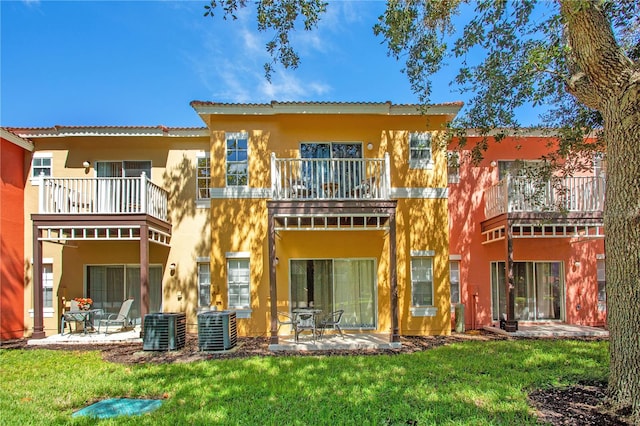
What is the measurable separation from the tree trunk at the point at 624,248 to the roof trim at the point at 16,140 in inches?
585

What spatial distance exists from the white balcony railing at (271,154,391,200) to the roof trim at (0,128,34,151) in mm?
8069

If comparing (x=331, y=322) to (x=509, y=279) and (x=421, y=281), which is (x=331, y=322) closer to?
(x=421, y=281)

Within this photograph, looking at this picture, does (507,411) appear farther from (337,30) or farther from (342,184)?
(337,30)

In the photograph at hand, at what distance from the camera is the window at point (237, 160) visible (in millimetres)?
12641

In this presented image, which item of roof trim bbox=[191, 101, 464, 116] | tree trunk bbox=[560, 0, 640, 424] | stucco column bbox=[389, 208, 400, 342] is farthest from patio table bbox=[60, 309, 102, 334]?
tree trunk bbox=[560, 0, 640, 424]

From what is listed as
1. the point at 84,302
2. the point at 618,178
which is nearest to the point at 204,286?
the point at 84,302

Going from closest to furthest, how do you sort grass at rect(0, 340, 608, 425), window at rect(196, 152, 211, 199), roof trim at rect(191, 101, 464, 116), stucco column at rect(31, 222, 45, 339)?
grass at rect(0, 340, 608, 425), stucco column at rect(31, 222, 45, 339), roof trim at rect(191, 101, 464, 116), window at rect(196, 152, 211, 199)

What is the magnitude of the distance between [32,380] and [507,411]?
8.09 metres

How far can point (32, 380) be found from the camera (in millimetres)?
7828

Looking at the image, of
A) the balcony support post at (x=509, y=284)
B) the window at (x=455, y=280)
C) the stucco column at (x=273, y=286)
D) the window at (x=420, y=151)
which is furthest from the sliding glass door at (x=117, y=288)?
the balcony support post at (x=509, y=284)

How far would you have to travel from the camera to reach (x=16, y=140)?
13.1 m

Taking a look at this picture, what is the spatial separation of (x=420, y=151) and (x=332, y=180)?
10.7ft

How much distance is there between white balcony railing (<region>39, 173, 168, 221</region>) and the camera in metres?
12.0

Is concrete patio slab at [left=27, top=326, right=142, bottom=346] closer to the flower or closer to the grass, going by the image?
the flower
